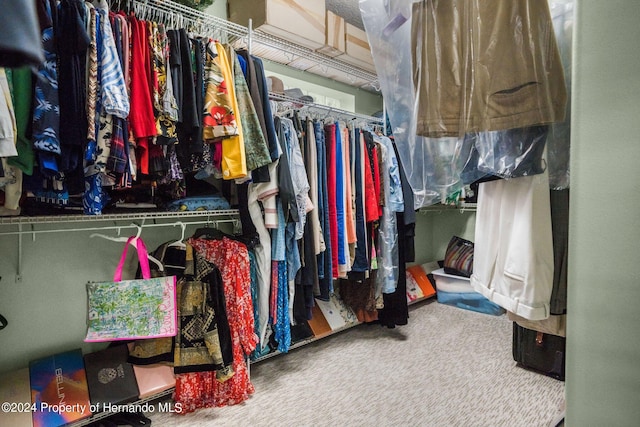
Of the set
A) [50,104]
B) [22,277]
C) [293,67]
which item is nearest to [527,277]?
[50,104]

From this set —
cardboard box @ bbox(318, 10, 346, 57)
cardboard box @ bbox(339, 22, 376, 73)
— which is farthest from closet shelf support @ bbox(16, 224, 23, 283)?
cardboard box @ bbox(339, 22, 376, 73)

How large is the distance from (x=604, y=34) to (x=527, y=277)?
0.59 meters

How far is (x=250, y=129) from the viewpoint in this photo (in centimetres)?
168

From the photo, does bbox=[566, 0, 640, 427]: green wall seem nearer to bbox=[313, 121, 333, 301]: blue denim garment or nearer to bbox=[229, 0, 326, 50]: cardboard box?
bbox=[313, 121, 333, 301]: blue denim garment

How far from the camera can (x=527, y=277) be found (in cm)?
92

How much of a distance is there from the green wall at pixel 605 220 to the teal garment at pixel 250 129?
1.29m

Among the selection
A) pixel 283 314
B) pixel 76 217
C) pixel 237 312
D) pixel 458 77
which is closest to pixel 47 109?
pixel 76 217

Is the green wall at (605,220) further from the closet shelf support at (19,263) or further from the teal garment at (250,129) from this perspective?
the closet shelf support at (19,263)

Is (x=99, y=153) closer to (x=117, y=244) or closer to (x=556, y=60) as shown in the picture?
(x=117, y=244)

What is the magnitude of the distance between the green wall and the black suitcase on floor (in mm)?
1615

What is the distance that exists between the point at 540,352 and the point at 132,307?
7.42ft

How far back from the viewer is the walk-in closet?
0.61 meters

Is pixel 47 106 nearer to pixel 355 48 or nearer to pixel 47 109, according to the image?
pixel 47 109

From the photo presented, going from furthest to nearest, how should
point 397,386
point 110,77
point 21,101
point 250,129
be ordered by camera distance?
point 397,386, point 250,129, point 110,77, point 21,101
